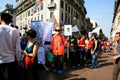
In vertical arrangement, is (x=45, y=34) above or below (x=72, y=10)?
below

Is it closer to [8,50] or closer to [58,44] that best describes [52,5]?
[58,44]

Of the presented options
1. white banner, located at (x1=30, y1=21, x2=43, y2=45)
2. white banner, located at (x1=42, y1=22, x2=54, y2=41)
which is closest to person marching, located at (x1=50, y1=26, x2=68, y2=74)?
white banner, located at (x1=42, y1=22, x2=54, y2=41)

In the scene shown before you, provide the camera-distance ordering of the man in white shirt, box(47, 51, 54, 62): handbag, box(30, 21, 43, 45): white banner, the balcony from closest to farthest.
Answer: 1. the man in white shirt
2. box(30, 21, 43, 45): white banner
3. box(47, 51, 54, 62): handbag
4. the balcony

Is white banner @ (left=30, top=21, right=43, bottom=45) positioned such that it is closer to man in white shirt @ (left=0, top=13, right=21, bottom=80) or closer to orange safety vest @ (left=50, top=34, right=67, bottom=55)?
orange safety vest @ (left=50, top=34, right=67, bottom=55)

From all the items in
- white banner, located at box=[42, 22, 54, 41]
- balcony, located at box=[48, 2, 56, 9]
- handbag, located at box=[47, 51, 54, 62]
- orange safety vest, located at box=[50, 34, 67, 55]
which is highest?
balcony, located at box=[48, 2, 56, 9]

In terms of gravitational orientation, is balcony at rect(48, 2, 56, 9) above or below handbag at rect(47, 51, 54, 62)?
above

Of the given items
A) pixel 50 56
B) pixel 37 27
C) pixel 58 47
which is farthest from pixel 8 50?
pixel 50 56

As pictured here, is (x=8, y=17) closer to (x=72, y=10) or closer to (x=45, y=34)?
(x=45, y=34)

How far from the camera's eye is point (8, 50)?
208 inches

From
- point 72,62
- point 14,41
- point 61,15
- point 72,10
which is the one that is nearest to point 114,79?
point 14,41

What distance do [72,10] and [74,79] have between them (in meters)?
59.4

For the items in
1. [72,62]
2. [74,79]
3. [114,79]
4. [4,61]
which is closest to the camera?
[4,61]

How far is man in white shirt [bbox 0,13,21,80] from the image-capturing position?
17.1 ft

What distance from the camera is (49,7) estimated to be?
58188mm
